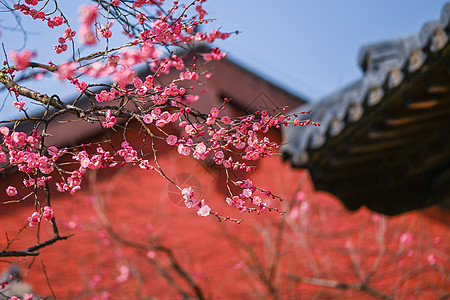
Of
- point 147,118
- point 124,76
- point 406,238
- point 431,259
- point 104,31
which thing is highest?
point 104,31

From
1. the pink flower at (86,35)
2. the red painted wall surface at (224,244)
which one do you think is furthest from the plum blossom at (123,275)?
the pink flower at (86,35)

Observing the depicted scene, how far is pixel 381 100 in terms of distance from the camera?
2168 mm

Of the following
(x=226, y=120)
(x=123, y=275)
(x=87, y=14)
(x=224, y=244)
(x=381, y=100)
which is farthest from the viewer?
(x=224, y=244)

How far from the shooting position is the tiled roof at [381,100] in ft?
6.32

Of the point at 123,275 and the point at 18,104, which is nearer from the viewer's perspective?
the point at 18,104

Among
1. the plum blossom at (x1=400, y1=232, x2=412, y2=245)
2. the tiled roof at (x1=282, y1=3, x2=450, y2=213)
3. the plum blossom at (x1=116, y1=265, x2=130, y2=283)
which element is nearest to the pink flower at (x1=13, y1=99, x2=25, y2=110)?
the tiled roof at (x1=282, y1=3, x2=450, y2=213)

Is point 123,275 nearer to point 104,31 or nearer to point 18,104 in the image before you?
point 18,104

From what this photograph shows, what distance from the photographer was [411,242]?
4852mm

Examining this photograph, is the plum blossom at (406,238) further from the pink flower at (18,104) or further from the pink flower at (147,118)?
the pink flower at (18,104)

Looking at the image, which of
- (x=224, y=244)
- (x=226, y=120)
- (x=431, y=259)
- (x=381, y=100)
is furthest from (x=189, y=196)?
(x=431, y=259)

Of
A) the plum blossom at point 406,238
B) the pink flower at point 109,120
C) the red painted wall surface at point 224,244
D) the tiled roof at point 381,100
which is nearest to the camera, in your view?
the pink flower at point 109,120

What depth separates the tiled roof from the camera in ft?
6.32

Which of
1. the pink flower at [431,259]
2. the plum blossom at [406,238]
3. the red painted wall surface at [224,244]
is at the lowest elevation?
the pink flower at [431,259]

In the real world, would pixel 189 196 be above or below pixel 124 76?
below
